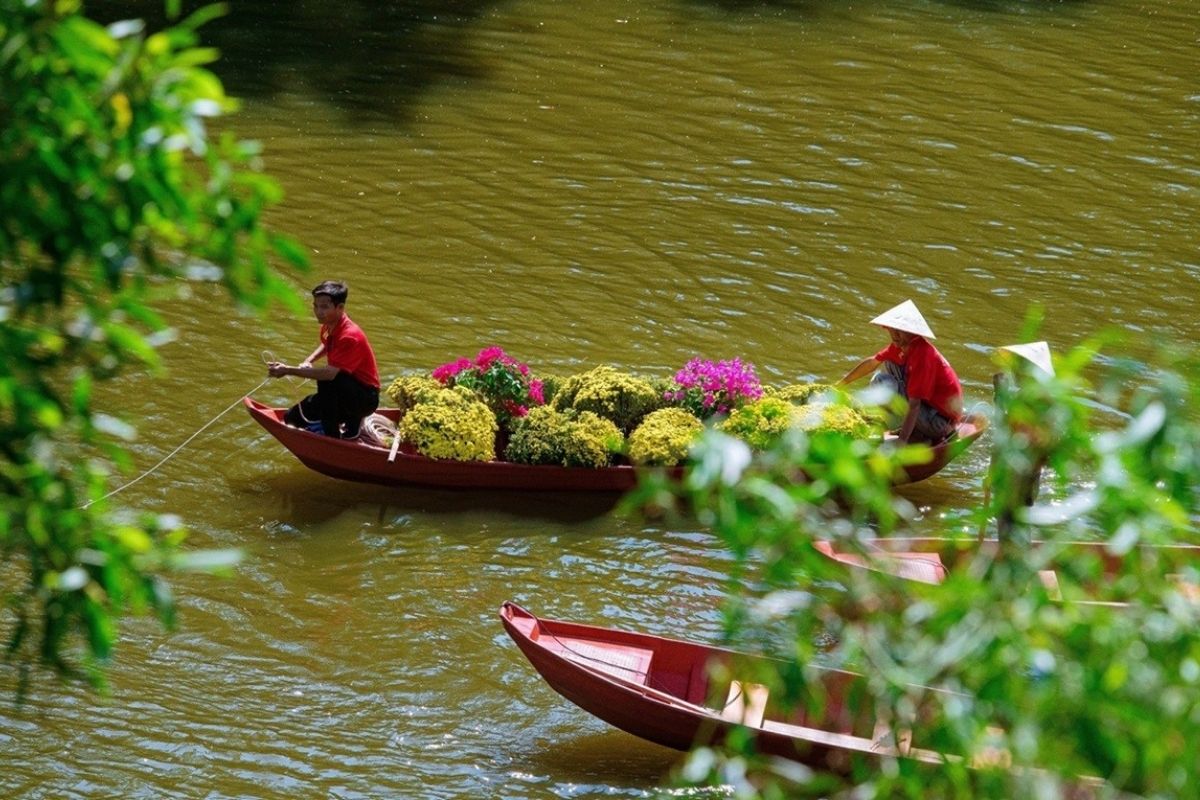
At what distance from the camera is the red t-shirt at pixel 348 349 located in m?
12.1

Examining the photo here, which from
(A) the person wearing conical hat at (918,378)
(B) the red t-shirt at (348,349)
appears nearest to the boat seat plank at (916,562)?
(A) the person wearing conical hat at (918,378)

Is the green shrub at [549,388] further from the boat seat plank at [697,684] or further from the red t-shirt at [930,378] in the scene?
the boat seat plank at [697,684]

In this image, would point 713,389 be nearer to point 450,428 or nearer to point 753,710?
point 450,428

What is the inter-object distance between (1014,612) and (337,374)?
30.1 ft

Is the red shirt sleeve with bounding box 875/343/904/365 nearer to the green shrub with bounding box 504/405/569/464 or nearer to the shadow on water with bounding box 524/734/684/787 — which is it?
the green shrub with bounding box 504/405/569/464

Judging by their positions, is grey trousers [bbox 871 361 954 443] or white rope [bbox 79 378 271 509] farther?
grey trousers [bbox 871 361 954 443]

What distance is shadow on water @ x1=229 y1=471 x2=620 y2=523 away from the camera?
40.6 feet

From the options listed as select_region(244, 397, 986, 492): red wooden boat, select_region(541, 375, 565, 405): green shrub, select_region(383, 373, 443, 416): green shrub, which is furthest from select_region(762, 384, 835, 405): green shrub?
select_region(383, 373, 443, 416): green shrub

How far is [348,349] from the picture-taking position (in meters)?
12.1

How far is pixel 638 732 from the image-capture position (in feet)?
30.5

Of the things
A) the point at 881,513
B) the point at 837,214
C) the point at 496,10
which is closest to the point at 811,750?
the point at 881,513

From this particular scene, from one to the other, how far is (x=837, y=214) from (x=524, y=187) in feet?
12.1

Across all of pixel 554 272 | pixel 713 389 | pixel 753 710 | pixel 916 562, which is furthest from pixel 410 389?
pixel 753 710

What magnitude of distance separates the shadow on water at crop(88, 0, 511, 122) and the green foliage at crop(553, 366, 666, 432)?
29.2 feet
